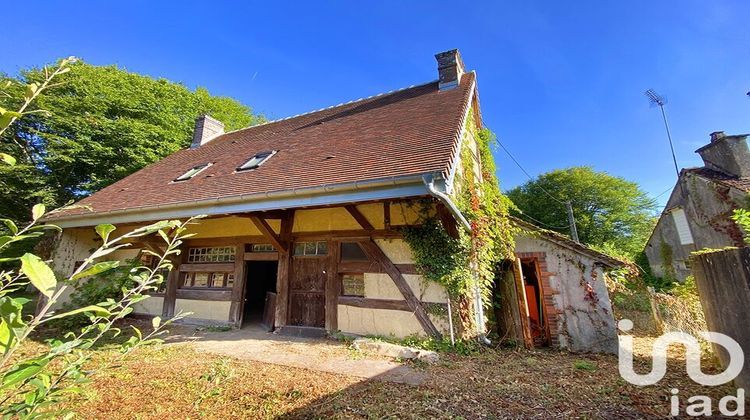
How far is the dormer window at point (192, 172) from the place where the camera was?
8.13 meters

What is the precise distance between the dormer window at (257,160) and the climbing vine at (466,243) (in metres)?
3.89

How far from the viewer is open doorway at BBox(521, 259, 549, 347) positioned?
6.82 metres

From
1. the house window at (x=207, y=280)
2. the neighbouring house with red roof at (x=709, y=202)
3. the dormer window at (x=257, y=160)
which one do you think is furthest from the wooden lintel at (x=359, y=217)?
the neighbouring house with red roof at (x=709, y=202)

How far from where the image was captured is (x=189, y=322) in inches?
284

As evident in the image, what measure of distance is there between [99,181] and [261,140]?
35.4 ft

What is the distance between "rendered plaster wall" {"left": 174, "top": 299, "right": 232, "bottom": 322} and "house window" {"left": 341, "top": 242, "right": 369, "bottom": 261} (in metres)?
2.87

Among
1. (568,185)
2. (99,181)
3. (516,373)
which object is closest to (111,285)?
(516,373)

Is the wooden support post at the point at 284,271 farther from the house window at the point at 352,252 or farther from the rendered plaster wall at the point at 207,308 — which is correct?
the rendered plaster wall at the point at 207,308

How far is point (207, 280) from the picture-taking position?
7512mm

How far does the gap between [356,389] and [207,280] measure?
543cm

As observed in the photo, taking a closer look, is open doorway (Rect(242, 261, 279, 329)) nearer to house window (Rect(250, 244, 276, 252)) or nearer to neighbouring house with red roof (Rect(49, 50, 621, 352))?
neighbouring house with red roof (Rect(49, 50, 621, 352))

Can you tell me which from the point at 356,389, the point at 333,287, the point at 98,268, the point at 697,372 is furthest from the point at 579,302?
the point at 98,268

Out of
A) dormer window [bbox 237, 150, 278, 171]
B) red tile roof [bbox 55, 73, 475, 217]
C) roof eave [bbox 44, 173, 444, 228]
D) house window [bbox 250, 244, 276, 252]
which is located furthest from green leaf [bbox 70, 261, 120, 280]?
dormer window [bbox 237, 150, 278, 171]

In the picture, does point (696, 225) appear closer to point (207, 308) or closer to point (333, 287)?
point (333, 287)
